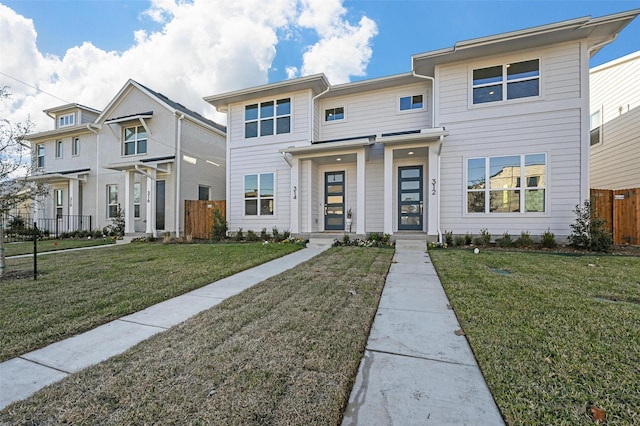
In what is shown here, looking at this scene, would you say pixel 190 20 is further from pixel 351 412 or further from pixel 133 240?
pixel 351 412

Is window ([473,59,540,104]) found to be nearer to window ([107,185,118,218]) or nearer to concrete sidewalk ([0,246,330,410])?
concrete sidewalk ([0,246,330,410])

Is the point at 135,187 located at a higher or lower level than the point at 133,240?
higher

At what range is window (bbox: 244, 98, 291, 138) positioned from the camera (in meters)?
10.9

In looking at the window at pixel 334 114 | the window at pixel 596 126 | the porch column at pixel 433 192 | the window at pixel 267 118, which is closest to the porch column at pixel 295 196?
the window at pixel 267 118

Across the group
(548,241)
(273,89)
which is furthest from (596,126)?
(273,89)

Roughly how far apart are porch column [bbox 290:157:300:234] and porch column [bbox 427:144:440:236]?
14.7 ft

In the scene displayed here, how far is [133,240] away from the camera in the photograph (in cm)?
1161

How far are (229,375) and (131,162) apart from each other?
1334cm

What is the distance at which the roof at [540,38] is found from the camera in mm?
7182

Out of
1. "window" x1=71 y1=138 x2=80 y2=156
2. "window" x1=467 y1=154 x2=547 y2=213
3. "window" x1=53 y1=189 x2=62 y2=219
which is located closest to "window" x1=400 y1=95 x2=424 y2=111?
"window" x1=467 y1=154 x2=547 y2=213

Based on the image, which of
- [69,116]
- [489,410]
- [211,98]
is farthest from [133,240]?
[489,410]

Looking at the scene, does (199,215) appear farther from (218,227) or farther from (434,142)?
(434,142)

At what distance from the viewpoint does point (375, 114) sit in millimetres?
10453

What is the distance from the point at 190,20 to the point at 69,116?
1071 cm
